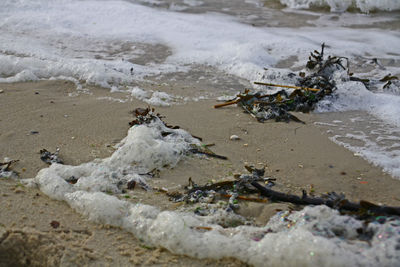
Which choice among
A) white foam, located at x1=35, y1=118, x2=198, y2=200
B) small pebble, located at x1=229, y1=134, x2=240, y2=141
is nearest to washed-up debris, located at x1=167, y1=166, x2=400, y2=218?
white foam, located at x1=35, y1=118, x2=198, y2=200

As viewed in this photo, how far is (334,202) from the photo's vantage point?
1.93m

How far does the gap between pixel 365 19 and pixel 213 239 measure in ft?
26.7

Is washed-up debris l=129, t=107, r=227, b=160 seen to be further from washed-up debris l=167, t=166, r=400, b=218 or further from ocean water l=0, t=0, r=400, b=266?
washed-up debris l=167, t=166, r=400, b=218

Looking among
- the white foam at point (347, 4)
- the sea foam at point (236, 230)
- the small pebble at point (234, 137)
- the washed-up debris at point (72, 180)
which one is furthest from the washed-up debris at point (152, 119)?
the white foam at point (347, 4)

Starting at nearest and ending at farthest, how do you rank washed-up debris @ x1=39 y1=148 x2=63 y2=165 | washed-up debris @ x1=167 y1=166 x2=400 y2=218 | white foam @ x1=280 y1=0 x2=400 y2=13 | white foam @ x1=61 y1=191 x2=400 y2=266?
white foam @ x1=61 y1=191 x2=400 y2=266 → washed-up debris @ x1=167 y1=166 x2=400 y2=218 → washed-up debris @ x1=39 y1=148 x2=63 y2=165 → white foam @ x1=280 y1=0 x2=400 y2=13

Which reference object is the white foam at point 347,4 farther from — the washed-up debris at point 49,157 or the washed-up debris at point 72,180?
the washed-up debris at point 72,180

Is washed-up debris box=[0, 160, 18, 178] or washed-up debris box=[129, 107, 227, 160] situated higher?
washed-up debris box=[129, 107, 227, 160]

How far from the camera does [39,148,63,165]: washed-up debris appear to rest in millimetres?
2568

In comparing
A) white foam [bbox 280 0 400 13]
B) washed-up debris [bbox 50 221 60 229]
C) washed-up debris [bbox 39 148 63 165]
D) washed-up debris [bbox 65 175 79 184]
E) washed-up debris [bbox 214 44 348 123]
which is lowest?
washed-up debris [bbox 50 221 60 229]

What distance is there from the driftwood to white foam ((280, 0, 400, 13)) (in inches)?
326

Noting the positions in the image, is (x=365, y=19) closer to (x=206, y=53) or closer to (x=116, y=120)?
(x=206, y=53)

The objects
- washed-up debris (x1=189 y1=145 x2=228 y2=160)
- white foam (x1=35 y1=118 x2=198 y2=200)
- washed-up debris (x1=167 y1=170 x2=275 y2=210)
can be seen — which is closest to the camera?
washed-up debris (x1=167 y1=170 x2=275 y2=210)

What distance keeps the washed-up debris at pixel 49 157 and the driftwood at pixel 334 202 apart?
1382 mm

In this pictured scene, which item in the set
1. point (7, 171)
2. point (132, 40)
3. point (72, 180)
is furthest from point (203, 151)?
point (132, 40)
